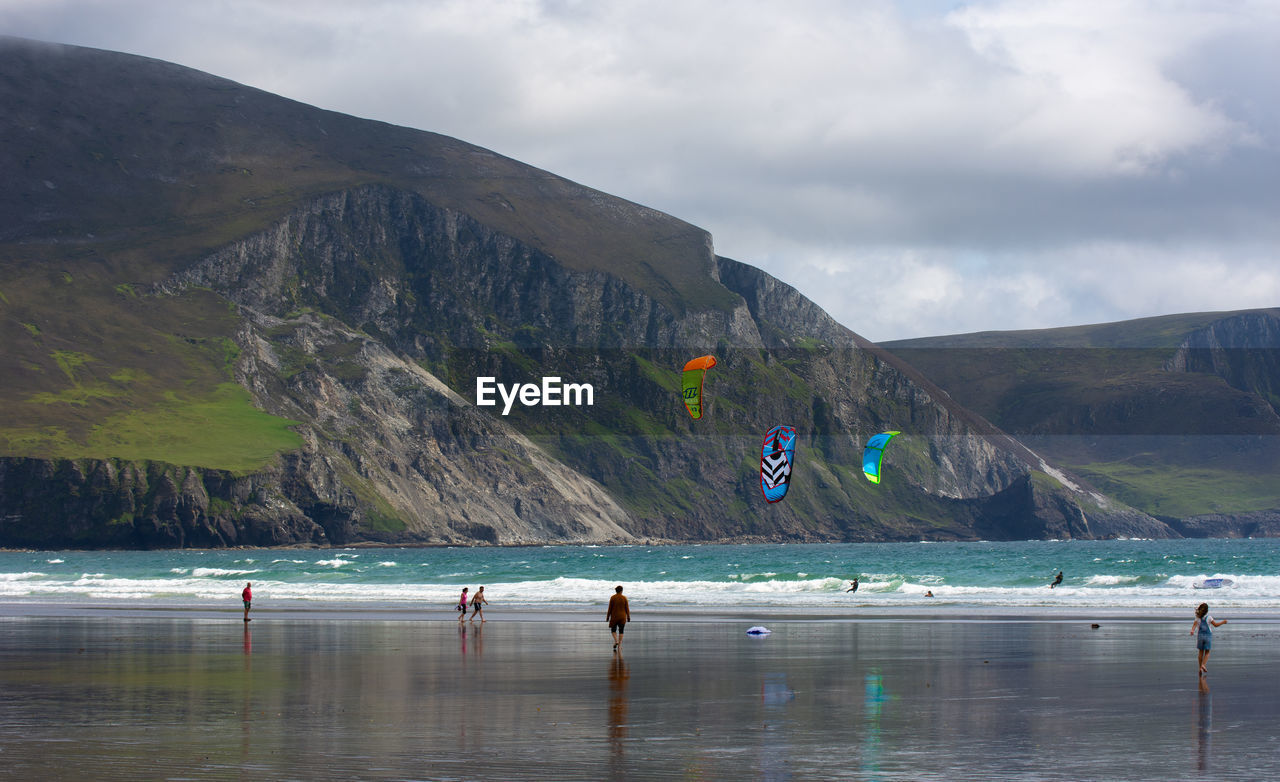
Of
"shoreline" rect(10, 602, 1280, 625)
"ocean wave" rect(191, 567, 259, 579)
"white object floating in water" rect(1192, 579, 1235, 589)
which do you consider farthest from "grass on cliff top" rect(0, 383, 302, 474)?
"white object floating in water" rect(1192, 579, 1235, 589)

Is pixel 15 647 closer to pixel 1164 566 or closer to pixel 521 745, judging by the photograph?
pixel 521 745

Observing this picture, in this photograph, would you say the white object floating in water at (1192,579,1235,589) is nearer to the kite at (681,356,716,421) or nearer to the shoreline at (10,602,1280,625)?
the shoreline at (10,602,1280,625)

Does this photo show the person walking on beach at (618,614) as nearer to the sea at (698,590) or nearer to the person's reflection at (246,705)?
the person's reflection at (246,705)

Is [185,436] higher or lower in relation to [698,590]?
higher

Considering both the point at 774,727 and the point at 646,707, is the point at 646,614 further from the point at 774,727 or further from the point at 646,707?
the point at 774,727

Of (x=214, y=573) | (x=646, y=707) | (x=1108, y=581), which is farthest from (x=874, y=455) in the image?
(x=214, y=573)

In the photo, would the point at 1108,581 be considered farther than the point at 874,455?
Yes

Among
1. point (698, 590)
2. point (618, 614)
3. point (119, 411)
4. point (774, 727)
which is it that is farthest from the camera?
point (119, 411)
